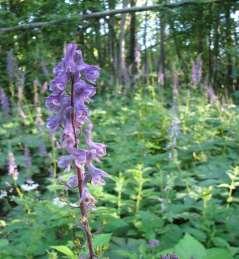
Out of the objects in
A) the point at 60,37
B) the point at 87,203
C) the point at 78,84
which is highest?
the point at 60,37

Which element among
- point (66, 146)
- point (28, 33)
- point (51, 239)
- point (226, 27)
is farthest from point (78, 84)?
point (226, 27)

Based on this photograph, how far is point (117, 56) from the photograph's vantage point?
11.0 m

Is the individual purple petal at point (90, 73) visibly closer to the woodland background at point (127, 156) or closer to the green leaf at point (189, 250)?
the woodland background at point (127, 156)

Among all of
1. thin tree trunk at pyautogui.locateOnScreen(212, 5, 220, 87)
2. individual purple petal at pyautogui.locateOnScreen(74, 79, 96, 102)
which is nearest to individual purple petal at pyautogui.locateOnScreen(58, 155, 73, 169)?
individual purple petal at pyautogui.locateOnScreen(74, 79, 96, 102)

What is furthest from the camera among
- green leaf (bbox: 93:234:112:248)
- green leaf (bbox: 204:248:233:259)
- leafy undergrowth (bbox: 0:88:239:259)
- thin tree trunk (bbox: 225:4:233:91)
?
thin tree trunk (bbox: 225:4:233:91)

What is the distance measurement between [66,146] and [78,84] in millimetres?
234

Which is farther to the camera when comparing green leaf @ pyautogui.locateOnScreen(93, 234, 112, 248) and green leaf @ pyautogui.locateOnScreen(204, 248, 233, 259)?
green leaf @ pyautogui.locateOnScreen(204, 248, 233, 259)

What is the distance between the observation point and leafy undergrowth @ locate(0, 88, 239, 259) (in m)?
3.18

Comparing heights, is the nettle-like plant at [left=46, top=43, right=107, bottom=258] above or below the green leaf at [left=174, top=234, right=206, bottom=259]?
above

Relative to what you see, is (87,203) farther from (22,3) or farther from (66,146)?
(22,3)

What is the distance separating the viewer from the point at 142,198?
13.3 feet

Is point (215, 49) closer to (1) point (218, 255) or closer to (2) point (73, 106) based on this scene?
(1) point (218, 255)

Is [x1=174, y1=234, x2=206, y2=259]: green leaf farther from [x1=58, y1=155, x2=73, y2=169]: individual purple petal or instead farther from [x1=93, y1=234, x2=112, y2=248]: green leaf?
[x1=58, y1=155, x2=73, y2=169]: individual purple petal

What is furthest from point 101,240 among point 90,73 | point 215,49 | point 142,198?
point 215,49
